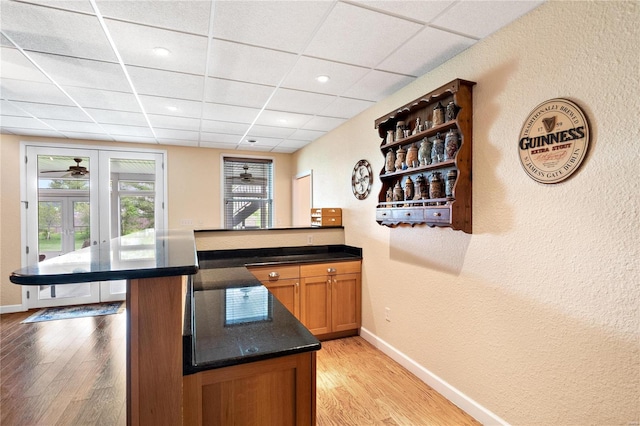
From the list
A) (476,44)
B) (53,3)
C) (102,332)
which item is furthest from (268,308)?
(102,332)

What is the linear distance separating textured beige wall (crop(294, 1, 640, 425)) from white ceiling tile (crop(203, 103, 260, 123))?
1800mm

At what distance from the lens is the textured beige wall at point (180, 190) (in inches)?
166

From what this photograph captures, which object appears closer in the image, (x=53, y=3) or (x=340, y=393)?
(x=53, y=3)

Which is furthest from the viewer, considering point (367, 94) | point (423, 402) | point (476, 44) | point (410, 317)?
point (367, 94)

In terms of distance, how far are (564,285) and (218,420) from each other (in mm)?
1698

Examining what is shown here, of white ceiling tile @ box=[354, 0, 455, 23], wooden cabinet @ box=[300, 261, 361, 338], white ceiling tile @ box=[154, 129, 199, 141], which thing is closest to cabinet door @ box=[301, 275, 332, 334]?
wooden cabinet @ box=[300, 261, 361, 338]

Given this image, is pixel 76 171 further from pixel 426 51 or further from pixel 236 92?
pixel 426 51

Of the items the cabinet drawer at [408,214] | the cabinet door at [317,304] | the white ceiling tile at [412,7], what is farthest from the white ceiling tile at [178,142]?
the white ceiling tile at [412,7]

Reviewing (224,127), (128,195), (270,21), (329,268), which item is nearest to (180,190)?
(128,195)

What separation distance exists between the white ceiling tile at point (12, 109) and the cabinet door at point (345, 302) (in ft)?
12.1

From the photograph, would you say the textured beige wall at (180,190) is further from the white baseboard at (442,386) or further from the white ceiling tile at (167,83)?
the white baseboard at (442,386)

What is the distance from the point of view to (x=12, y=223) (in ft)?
13.9

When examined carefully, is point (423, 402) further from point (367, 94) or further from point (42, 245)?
point (42, 245)

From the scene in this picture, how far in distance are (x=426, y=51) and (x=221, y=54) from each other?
142 centimetres
